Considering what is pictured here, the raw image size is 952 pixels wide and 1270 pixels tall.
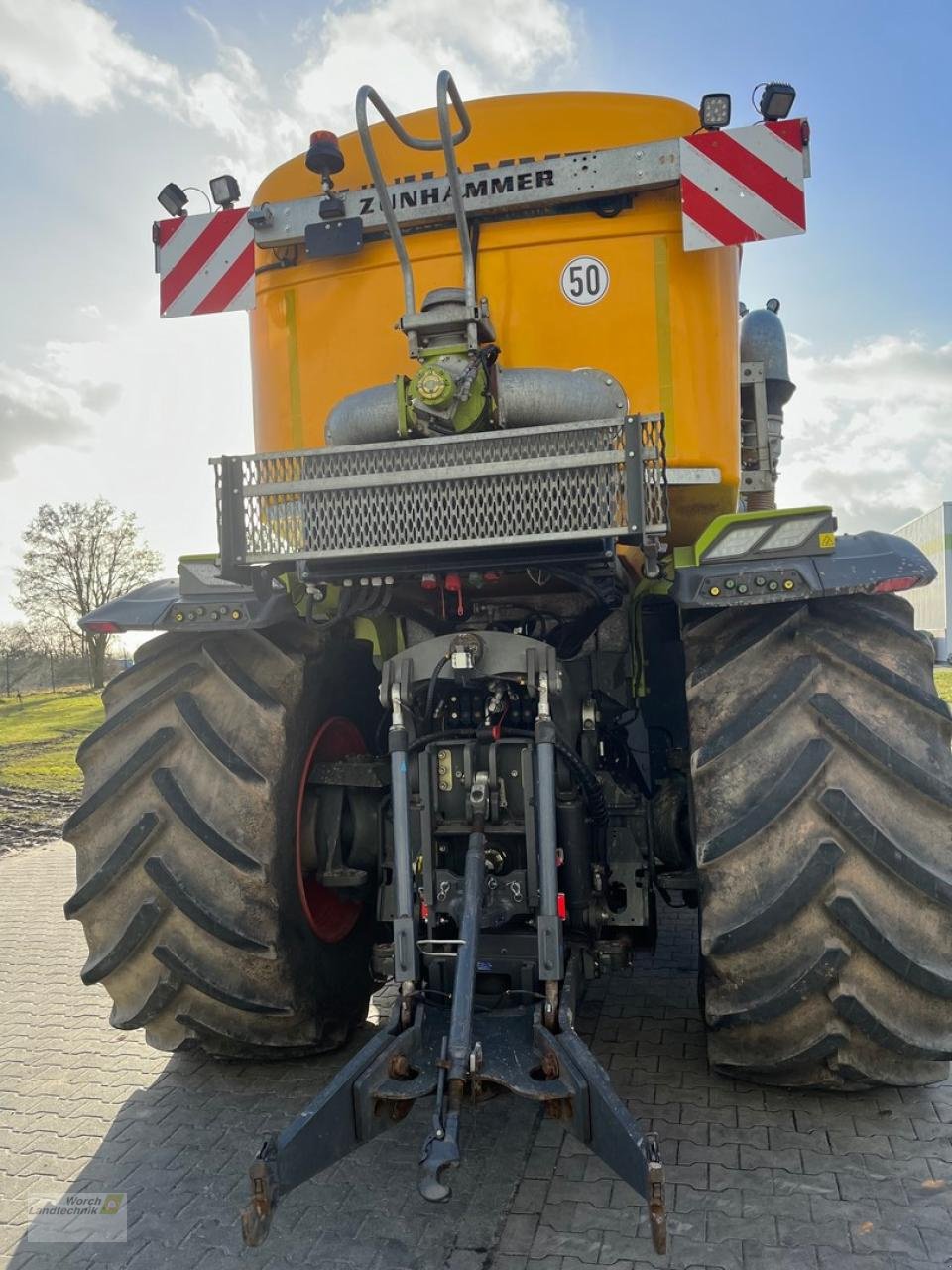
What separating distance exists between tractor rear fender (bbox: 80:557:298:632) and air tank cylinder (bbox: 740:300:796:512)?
10.00 feet

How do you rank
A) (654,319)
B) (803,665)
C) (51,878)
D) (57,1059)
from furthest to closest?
(51,878) < (57,1059) < (654,319) < (803,665)

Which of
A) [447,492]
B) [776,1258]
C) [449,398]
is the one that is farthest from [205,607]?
[776,1258]

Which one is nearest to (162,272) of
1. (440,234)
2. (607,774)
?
(440,234)

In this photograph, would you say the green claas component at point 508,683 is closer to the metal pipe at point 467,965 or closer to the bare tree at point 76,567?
the metal pipe at point 467,965

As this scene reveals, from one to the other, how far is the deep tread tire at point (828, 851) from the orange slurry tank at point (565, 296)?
72 centimetres

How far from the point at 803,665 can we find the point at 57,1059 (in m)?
3.30

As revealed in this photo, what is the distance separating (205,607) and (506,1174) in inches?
77.9

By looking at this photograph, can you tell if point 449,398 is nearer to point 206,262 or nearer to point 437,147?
point 437,147

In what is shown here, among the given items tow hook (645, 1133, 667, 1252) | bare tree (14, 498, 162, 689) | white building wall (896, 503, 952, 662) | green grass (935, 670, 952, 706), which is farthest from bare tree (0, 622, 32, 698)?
white building wall (896, 503, 952, 662)

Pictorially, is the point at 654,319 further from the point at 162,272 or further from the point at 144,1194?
the point at 144,1194

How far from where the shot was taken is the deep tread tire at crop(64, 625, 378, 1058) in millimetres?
3084

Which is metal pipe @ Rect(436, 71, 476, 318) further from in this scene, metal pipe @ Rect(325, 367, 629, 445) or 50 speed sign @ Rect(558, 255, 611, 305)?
50 speed sign @ Rect(558, 255, 611, 305)

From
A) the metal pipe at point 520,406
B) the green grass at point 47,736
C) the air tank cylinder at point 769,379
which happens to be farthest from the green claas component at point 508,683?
the green grass at point 47,736

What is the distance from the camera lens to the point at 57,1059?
3855 mm
